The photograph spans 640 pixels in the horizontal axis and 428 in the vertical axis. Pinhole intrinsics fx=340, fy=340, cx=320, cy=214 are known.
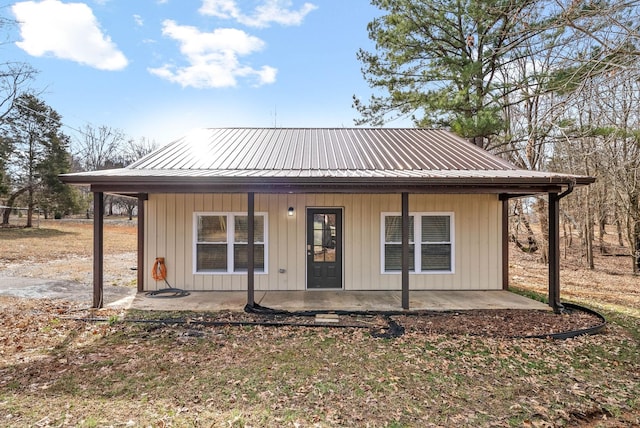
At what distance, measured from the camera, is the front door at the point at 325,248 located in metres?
7.89

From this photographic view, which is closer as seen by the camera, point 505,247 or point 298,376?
point 298,376

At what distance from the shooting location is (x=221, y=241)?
7.71 m

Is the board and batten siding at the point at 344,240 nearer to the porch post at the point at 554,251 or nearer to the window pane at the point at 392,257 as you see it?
the window pane at the point at 392,257

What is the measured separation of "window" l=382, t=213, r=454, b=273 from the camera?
786cm

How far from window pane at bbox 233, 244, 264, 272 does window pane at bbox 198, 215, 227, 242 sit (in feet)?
1.31

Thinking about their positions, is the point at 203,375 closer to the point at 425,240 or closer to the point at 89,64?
the point at 425,240

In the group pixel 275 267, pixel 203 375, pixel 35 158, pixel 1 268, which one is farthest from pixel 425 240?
pixel 35 158

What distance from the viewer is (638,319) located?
244 inches

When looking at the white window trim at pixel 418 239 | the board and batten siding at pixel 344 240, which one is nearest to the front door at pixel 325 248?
the board and batten siding at pixel 344 240

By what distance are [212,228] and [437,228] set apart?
5.19 meters

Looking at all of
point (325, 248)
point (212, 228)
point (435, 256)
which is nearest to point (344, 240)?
point (325, 248)

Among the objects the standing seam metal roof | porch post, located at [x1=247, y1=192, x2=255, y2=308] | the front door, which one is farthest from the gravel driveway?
the front door

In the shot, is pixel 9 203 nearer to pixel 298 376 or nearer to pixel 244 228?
pixel 244 228

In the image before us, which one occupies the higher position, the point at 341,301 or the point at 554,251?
the point at 554,251
